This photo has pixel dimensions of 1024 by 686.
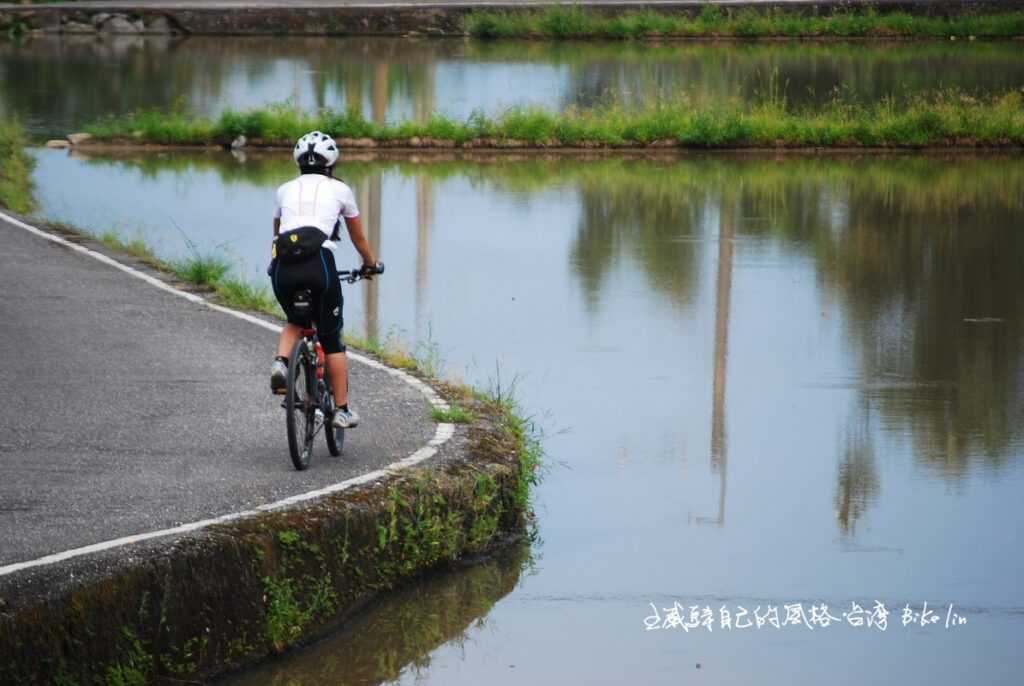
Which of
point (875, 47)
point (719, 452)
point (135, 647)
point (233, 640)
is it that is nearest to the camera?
point (135, 647)

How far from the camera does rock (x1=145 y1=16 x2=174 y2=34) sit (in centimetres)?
4981

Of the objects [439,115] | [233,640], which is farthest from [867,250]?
[233,640]

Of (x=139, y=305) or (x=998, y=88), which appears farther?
(x=998, y=88)

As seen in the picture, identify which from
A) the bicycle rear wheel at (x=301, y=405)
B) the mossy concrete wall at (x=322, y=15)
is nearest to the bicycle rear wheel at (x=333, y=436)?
the bicycle rear wheel at (x=301, y=405)

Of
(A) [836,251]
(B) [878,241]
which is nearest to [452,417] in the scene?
(A) [836,251]

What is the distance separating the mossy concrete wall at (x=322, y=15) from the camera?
158 ft

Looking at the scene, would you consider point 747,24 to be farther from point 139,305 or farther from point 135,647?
point 135,647

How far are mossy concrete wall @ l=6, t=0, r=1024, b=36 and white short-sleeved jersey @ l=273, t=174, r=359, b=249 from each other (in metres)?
39.1

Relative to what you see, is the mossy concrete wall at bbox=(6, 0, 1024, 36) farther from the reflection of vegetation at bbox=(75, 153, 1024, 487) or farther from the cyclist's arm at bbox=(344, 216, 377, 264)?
the cyclist's arm at bbox=(344, 216, 377, 264)

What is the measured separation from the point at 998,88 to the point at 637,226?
14384 millimetres

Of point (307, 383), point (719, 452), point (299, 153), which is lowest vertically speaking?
point (719, 452)

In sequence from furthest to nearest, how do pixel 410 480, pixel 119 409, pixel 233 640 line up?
pixel 119 409 < pixel 410 480 < pixel 233 640

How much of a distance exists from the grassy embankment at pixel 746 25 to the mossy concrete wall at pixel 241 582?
37485mm

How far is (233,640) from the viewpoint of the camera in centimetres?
792
